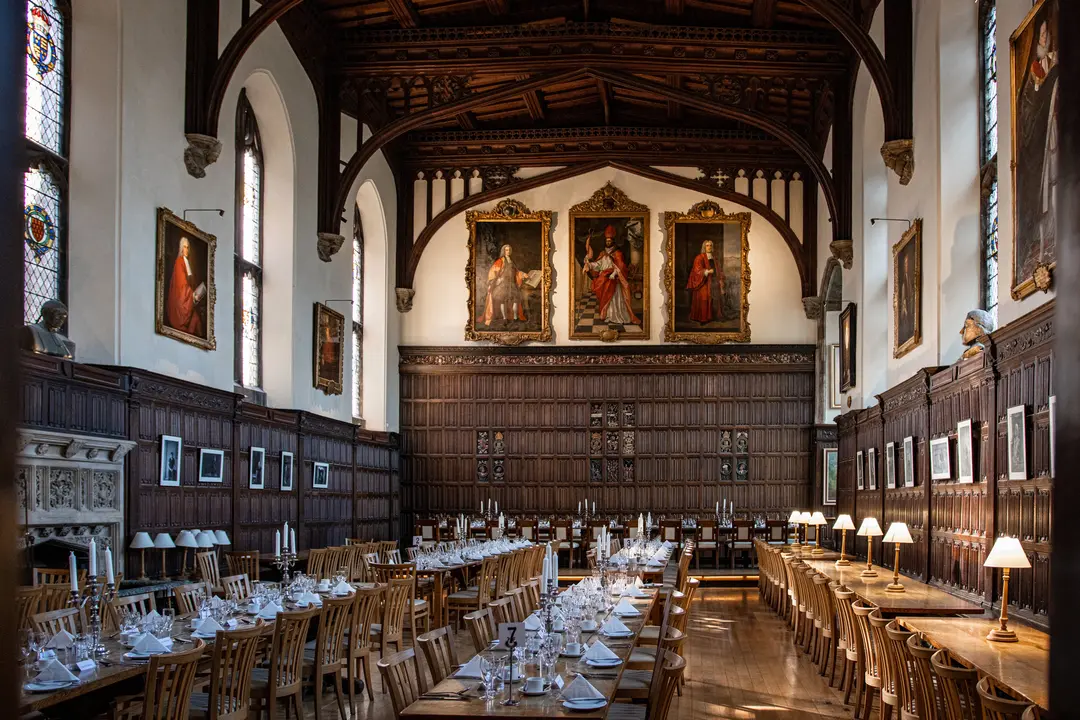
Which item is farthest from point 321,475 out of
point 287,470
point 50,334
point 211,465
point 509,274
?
point 50,334

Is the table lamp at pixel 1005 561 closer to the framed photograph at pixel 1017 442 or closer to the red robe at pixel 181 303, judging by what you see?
the framed photograph at pixel 1017 442

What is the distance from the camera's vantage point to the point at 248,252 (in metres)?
16.8

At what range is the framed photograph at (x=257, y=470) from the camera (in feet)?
50.8

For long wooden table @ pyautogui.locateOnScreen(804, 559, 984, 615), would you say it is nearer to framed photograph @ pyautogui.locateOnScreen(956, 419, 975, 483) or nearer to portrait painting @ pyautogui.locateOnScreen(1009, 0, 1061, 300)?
framed photograph @ pyautogui.locateOnScreen(956, 419, 975, 483)

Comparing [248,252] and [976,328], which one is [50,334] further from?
[976,328]

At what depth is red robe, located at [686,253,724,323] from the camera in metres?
24.2

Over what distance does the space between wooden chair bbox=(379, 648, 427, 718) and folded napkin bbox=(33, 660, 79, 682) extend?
1827 millimetres

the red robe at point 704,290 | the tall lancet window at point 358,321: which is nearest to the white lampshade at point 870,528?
the red robe at point 704,290

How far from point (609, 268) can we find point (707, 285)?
2.35 metres

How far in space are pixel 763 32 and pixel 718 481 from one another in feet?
34.5

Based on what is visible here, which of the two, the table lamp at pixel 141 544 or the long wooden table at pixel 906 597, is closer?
the long wooden table at pixel 906 597

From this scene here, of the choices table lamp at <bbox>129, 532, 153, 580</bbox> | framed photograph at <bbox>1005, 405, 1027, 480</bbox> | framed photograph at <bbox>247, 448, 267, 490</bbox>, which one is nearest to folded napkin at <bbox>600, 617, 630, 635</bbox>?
framed photograph at <bbox>1005, 405, 1027, 480</bbox>

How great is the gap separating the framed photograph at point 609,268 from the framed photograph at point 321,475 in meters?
7.63

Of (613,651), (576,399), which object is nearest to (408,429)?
(576,399)
